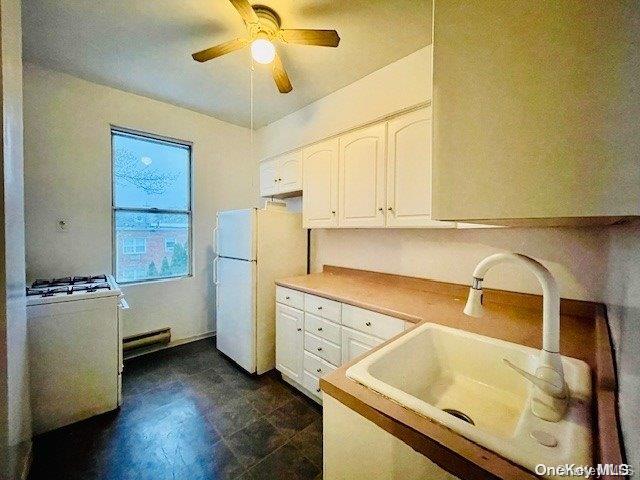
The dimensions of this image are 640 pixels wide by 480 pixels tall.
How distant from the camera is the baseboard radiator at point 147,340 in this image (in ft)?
8.00

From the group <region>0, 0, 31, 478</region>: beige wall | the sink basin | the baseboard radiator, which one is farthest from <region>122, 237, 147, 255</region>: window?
the sink basin

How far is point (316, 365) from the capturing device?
1.88m

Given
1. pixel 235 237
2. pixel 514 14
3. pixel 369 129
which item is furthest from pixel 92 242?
pixel 514 14

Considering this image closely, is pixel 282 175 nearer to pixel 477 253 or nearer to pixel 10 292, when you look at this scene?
pixel 477 253

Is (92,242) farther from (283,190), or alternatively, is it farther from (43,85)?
(283,190)

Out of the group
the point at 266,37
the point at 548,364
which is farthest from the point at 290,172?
the point at 548,364

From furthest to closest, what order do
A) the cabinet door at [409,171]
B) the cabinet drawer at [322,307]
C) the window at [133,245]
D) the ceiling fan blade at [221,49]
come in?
the window at [133,245] → the cabinet drawer at [322,307] → the cabinet door at [409,171] → the ceiling fan blade at [221,49]

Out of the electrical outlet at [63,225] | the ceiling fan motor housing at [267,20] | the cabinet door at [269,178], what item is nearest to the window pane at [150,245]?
the electrical outlet at [63,225]

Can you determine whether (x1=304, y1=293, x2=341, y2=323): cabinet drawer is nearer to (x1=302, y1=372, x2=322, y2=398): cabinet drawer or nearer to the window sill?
(x1=302, y1=372, x2=322, y2=398): cabinet drawer

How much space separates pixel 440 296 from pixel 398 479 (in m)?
1.33

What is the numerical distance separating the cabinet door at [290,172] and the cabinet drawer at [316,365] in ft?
5.18

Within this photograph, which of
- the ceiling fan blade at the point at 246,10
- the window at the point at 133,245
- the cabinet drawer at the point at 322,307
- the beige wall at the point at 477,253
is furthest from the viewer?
the window at the point at 133,245

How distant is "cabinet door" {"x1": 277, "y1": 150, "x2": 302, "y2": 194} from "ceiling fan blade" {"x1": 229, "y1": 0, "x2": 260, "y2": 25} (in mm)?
1182

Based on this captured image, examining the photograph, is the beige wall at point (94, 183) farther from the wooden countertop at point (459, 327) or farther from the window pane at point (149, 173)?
the wooden countertop at point (459, 327)
